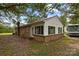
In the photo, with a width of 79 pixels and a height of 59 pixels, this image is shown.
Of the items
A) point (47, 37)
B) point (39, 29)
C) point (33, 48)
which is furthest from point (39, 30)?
point (33, 48)

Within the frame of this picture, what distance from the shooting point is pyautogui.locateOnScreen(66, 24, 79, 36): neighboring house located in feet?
10.4

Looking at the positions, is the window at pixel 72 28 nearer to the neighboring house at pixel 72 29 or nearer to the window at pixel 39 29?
the neighboring house at pixel 72 29

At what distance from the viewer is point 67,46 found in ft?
10.5

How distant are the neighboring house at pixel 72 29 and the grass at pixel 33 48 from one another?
0.10 metres

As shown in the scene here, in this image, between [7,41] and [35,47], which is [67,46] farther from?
[7,41]

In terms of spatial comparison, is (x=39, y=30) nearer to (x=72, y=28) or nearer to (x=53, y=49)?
(x=53, y=49)

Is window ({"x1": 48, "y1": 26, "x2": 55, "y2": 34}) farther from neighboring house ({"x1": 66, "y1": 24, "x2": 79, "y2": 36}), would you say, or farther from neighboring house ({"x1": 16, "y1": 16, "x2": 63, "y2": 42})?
neighboring house ({"x1": 66, "y1": 24, "x2": 79, "y2": 36})

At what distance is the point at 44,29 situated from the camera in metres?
3.21

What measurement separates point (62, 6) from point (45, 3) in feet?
0.82

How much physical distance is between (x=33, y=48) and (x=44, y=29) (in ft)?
1.05

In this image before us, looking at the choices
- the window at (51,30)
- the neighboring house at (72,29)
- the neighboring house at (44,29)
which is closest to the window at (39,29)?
the neighboring house at (44,29)

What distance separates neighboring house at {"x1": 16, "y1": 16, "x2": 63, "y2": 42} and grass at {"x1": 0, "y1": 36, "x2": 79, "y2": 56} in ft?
0.29

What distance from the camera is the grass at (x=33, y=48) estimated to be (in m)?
3.20

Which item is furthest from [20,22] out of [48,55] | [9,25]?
[48,55]
